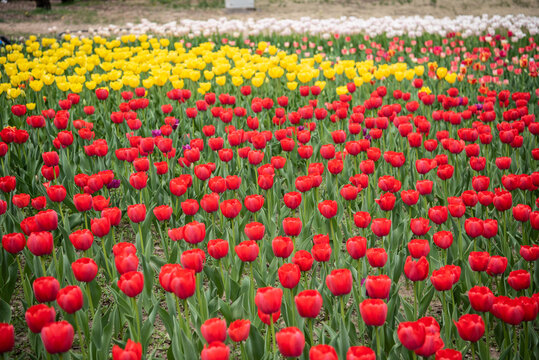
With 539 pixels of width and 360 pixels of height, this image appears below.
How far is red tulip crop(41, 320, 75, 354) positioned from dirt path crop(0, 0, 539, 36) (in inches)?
727

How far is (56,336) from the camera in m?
1.73

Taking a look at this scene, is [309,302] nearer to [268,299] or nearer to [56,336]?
[268,299]

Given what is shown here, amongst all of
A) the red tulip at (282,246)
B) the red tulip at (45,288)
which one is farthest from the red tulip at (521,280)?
the red tulip at (45,288)

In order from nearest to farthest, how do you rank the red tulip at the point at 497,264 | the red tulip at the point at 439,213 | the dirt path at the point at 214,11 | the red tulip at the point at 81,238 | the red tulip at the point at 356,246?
the red tulip at the point at 497,264 < the red tulip at the point at 356,246 < the red tulip at the point at 81,238 < the red tulip at the point at 439,213 < the dirt path at the point at 214,11

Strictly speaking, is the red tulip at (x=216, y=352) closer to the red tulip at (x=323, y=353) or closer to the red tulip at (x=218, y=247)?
the red tulip at (x=323, y=353)

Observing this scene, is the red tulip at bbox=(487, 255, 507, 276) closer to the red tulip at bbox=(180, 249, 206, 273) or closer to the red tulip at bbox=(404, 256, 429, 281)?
the red tulip at bbox=(404, 256, 429, 281)

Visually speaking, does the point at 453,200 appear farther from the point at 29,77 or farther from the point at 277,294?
the point at 29,77

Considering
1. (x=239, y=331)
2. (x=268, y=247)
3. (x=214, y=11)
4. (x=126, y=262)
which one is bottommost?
(x=268, y=247)

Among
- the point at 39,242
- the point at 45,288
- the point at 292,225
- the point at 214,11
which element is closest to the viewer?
the point at 45,288

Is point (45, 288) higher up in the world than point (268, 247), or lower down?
higher up

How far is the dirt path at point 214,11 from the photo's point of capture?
20031mm

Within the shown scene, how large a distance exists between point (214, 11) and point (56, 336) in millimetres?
22468

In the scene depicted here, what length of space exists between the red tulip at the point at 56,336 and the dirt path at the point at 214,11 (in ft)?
60.6

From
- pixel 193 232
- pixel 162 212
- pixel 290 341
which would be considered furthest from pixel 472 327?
pixel 162 212
